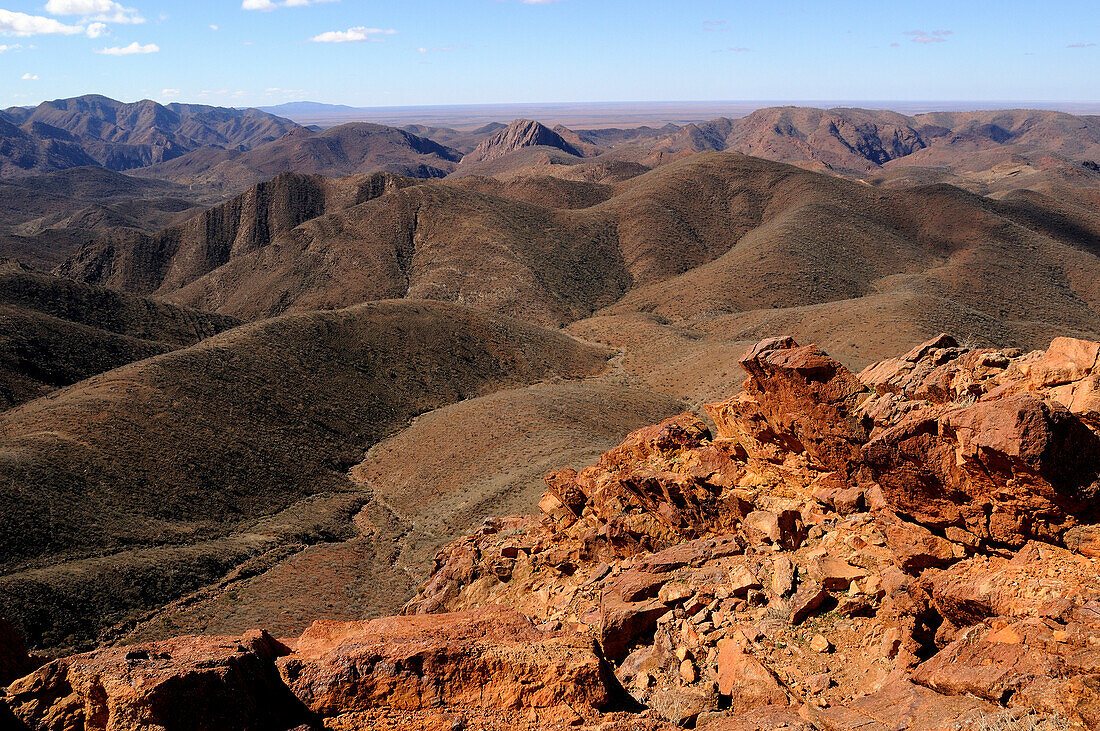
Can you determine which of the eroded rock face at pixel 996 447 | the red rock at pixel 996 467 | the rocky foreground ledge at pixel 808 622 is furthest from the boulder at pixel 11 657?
the red rock at pixel 996 467

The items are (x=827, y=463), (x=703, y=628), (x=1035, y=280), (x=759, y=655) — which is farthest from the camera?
(x=1035, y=280)

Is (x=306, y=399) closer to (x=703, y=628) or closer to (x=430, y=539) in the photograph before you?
(x=430, y=539)

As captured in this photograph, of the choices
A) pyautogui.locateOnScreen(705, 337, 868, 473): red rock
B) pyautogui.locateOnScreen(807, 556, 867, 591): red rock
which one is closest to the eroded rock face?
pyautogui.locateOnScreen(705, 337, 868, 473): red rock

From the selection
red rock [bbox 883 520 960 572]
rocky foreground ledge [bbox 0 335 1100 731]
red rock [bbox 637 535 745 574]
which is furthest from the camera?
red rock [bbox 637 535 745 574]

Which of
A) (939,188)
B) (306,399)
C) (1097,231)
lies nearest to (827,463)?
(306,399)

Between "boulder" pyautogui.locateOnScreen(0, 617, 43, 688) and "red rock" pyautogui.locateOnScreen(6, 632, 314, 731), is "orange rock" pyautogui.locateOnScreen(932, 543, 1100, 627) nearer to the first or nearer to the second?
"red rock" pyautogui.locateOnScreen(6, 632, 314, 731)

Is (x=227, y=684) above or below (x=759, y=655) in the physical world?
above

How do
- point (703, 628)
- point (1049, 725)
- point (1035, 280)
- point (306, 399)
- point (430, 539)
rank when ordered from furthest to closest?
point (1035, 280)
point (306, 399)
point (430, 539)
point (703, 628)
point (1049, 725)
